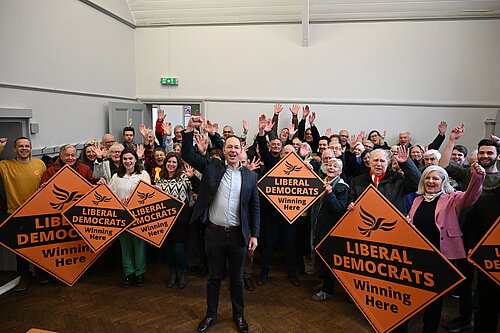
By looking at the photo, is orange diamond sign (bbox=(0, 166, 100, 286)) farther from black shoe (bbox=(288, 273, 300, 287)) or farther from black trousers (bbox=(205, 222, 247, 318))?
black shoe (bbox=(288, 273, 300, 287))

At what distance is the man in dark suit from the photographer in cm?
290

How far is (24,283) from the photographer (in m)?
3.79

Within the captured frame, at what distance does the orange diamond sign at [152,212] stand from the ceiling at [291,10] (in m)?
4.85

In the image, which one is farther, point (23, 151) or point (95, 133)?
point (95, 133)

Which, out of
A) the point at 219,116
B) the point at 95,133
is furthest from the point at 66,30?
the point at 219,116

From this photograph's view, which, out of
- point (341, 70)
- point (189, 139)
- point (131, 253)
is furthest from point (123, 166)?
point (341, 70)

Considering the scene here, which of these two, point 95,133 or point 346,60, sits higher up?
point 346,60

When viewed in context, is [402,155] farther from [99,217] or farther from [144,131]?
[144,131]

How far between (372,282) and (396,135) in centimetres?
496

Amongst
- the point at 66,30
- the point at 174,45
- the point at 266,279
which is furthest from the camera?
the point at 174,45

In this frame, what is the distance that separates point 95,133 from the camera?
6.65 m

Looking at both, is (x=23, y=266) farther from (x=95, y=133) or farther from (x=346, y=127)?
(x=346, y=127)

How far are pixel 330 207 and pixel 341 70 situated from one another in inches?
182

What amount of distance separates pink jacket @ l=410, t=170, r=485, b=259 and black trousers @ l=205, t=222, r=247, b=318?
5.15 feet
